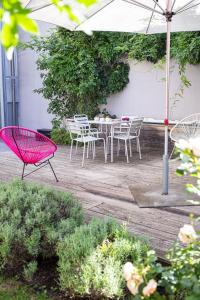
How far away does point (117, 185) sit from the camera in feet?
16.4

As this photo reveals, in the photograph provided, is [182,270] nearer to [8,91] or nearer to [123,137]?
[123,137]

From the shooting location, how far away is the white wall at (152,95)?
7496mm

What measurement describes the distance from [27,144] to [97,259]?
3.01 metres

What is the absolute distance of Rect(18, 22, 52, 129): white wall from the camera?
34.8 feet

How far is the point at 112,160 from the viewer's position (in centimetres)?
670

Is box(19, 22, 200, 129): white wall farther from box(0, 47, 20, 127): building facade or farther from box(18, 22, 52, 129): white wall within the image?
box(0, 47, 20, 127): building facade

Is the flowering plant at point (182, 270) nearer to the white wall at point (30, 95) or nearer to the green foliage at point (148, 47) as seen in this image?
the green foliage at point (148, 47)

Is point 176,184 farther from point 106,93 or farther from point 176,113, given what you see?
point 106,93

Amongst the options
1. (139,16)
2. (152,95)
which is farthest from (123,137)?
(139,16)

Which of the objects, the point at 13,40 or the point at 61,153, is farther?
the point at 61,153

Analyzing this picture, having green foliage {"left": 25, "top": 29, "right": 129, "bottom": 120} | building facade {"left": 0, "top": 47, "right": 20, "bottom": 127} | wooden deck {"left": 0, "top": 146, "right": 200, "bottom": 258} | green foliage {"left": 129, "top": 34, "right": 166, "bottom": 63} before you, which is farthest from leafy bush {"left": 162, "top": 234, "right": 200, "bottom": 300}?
building facade {"left": 0, "top": 47, "right": 20, "bottom": 127}

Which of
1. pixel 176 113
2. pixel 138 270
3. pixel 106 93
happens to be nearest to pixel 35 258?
pixel 138 270

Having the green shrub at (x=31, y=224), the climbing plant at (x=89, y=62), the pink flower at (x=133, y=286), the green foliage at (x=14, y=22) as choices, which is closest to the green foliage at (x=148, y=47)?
the climbing plant at (x=89, y=62)

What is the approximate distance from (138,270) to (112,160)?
5204 millimetres
